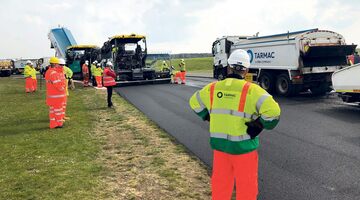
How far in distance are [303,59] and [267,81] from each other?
244 centimetres

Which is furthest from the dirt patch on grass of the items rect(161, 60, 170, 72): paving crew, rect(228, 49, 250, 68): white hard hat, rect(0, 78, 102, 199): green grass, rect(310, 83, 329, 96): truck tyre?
rect(161, 60, 170, 72): paving crew

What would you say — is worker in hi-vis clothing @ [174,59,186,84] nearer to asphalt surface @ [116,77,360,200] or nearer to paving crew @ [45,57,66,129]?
asphalt surface @ [116,77,360,200]

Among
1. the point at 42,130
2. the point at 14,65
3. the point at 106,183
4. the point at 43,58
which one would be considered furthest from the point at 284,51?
the point at 14,65

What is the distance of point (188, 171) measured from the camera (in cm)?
568

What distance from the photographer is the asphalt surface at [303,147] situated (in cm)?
491

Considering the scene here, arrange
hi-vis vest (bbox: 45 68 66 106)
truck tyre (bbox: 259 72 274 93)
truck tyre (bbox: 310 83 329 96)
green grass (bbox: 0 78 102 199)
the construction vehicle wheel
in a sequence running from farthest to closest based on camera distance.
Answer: truck tyre (bbox: 259 72 274 93) < truck tyre (bbox: 310 83 329 96) < the construction vehicle wheel < hi-vis vest (bbox: 45 68 66 106) < green grass (bbox: 0 78 102 199)

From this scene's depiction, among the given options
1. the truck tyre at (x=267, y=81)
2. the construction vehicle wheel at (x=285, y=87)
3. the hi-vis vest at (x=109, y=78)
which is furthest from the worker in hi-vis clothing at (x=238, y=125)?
the truck tyre at (x=267, y=81)

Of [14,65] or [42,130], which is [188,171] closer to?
[42,130]

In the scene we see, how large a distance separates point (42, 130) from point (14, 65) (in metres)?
46.1

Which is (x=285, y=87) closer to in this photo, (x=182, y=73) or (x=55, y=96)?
(x=182, y=73)

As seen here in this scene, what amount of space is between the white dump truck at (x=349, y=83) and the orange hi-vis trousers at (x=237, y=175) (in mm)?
8597

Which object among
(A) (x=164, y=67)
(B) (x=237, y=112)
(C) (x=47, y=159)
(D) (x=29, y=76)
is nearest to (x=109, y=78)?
(C) (x=47, y=159)

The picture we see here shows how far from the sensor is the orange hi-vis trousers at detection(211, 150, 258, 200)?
3445mm

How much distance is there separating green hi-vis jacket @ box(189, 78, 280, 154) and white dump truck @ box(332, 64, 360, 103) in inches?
335
